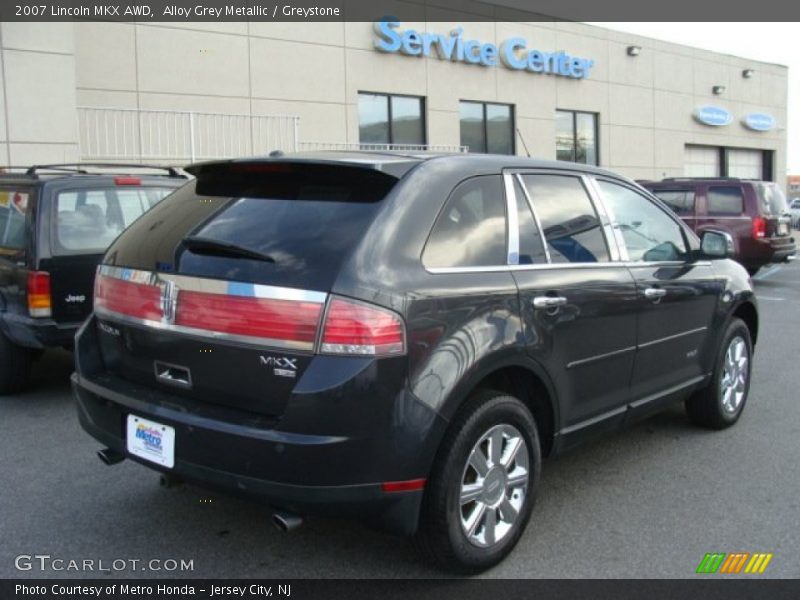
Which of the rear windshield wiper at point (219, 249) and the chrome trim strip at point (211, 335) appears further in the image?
the rear windshield wiper at point (219, 249)

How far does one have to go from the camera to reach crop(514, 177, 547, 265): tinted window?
367 centimetres

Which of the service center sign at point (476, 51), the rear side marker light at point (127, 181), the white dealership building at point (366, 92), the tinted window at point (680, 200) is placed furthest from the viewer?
the service center sign at point (476, 51)

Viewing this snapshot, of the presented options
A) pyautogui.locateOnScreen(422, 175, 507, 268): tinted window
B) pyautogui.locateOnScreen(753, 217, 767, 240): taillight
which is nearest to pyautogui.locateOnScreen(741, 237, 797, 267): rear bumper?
pyautogui.locateOnScreen(753, 217, 767, 240): taillight

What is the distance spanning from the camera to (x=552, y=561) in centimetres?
350

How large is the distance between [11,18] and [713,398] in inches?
411

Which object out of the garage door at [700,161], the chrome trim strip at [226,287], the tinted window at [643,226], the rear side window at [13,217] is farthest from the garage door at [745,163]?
the chrome trim strip at [226,287]

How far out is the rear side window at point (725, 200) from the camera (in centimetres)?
1388

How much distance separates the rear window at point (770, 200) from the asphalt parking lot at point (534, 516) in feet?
31.1

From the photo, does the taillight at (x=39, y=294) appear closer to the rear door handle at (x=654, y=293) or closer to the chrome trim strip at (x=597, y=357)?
the chrome trim strip at (x=597, y=357)

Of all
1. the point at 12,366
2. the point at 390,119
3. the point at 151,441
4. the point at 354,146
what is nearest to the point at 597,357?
the point at 151,441

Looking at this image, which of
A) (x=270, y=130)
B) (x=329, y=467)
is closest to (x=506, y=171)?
(x=329, y=467)

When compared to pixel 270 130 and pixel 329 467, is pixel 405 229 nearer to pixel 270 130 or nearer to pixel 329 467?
pixel 329 467

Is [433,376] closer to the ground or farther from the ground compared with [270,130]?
closer to the ground

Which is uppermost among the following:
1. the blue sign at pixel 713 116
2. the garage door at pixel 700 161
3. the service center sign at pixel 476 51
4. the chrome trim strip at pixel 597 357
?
the service center sign at pixel 476 51
